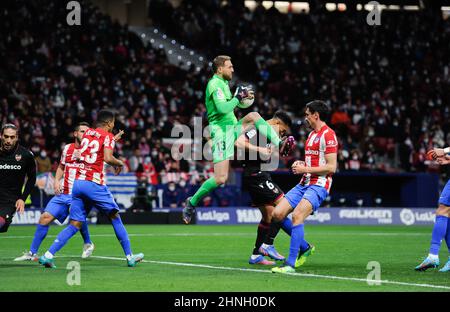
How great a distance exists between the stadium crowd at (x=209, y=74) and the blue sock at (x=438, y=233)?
17535 mm

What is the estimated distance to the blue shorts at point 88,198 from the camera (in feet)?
43.8

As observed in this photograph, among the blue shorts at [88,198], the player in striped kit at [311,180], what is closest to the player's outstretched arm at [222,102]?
the player in striped kit at [311,180]

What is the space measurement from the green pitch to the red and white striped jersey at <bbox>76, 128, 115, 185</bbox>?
4.65ft

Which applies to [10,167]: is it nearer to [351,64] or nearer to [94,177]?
[94,177]

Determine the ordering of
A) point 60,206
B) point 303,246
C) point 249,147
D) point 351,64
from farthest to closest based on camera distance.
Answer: point 351,64 < point 60,206 < point 249,147 < point 303,246

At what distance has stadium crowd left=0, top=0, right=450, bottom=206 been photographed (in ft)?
104

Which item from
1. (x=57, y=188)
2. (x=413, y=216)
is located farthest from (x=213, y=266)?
(x=413, y=216)

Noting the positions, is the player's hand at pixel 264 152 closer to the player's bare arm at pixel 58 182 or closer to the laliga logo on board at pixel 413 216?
the player's bare arm at pixel 58 182

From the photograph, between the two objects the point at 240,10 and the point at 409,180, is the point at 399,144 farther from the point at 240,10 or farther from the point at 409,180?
the point at 240,10

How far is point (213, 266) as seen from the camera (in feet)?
46.2

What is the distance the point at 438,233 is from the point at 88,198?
528 cm

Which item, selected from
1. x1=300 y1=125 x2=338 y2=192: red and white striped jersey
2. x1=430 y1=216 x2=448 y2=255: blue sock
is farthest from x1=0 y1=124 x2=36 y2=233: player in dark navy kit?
x1=430 y1=216 x2=448 y2=255: blue sock
